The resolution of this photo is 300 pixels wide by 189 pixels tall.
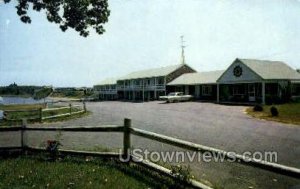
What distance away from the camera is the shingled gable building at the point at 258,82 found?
45.2 metres

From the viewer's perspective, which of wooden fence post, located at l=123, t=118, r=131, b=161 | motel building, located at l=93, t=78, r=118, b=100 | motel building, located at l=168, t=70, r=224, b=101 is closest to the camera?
wooden fence post, located at l=123, t=118, r=131, b=161

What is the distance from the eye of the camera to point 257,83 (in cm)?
4681

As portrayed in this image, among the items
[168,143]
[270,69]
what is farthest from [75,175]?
[270,69]

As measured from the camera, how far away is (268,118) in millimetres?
27062

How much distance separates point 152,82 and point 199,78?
1467cm

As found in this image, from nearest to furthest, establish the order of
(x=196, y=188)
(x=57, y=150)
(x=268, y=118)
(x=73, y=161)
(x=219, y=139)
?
(x=196, y=188) → (x=73, y=161) → (x=57, y=150) → (x=219, y=139) → (x=268, y=118)

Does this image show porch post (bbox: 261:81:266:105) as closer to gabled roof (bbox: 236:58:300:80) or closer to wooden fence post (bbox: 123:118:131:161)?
gabled roof (bbox: 236:58:300:80)

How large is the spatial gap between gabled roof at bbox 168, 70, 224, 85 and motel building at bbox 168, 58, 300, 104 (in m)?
0.95

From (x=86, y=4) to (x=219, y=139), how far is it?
7.94 metres

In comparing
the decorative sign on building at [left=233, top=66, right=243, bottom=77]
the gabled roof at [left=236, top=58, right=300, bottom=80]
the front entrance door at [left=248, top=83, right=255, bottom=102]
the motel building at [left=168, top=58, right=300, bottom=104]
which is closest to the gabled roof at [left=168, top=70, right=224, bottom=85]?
the motel building at [left=168, top=58, right=300, bottom=104]

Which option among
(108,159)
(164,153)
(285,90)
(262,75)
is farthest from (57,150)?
(285,90)

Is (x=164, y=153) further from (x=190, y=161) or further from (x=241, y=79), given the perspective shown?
(x=241, y=79)

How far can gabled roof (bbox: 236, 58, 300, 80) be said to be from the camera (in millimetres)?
45959

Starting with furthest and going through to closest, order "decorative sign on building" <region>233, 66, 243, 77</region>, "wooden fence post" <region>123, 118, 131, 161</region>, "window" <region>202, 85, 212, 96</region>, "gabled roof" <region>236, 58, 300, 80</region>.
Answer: "window" <region>202, 85, 212, 96</region>
"decorative sign on building" <region>233, 66, 243, 77</region>
"gabled roof" <region>236, 58, 300, 80</region>
"wooden fence post" <region>123, 118, 131, 161</region>
